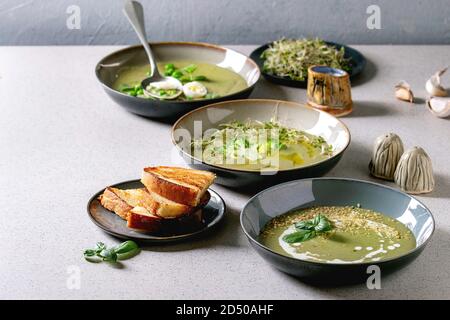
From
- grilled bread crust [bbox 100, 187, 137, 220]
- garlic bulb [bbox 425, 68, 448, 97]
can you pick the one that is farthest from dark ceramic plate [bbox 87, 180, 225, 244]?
garlic bulb [bbox 425, 68, 448, 97]

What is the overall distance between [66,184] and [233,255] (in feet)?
1.58

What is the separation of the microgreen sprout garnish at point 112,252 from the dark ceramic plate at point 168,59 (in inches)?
24.3

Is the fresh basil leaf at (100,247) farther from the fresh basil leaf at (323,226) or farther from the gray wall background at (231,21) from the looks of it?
the gray wall background at (231,21)

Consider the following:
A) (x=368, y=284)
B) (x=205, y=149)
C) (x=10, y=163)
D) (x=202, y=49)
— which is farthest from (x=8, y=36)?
(x=368, y=284)

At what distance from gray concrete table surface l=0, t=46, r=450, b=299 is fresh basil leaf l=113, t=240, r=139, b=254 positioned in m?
0.03

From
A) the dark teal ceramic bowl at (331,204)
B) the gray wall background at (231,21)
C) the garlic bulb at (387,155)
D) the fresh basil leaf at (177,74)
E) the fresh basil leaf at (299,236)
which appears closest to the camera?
the dark teal ceramic bowl at (331,204)

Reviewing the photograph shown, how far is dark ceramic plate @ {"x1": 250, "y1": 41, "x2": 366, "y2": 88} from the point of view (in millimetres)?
2303

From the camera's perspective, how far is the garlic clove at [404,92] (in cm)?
221

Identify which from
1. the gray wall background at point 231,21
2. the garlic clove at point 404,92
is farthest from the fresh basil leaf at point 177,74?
the garlic clove at point 404,92

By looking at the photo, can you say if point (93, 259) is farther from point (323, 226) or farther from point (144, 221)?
point (323, 226)

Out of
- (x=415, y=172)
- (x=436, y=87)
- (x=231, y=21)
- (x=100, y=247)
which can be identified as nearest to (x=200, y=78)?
(x=231, y=21)

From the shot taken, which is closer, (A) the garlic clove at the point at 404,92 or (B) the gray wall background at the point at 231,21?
(A) the garlic clove at the point at 404,92

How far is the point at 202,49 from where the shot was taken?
2.44 metres

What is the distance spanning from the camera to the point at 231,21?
9.04ft
